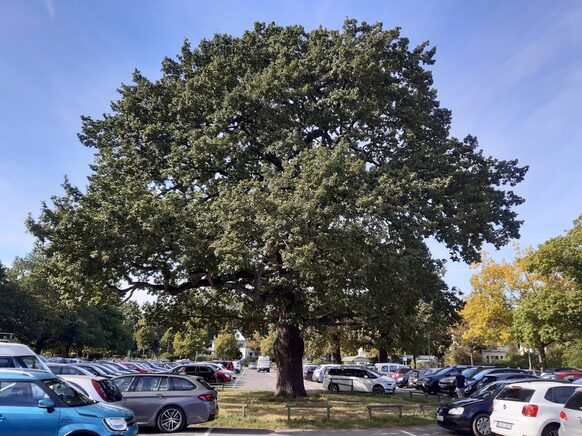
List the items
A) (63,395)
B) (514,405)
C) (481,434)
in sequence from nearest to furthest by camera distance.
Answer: (63,395) → (514,405) → (481,434)

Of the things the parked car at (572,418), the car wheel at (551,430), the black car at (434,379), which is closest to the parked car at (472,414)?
the car wheel at (551,430)

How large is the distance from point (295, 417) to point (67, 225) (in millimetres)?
10360

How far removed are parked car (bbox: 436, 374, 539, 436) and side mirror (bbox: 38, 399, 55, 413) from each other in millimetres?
10861

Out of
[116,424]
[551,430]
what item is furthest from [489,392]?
[116,424]

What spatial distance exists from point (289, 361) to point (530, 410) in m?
13.4

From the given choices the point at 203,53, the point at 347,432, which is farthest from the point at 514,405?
the point at 203,53


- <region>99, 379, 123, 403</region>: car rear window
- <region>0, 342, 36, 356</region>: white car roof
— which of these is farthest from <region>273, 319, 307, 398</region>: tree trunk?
<region>0, 342, 36, 356</region>: white car roof

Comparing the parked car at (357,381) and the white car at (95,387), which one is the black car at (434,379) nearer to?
the parked car at (357,381)

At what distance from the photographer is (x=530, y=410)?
439 inches

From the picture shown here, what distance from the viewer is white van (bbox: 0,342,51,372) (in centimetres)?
1212

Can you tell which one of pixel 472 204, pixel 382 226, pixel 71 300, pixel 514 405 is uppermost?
pixel 472 204

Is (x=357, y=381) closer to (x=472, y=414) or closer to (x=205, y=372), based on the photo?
(x=205, y=372)

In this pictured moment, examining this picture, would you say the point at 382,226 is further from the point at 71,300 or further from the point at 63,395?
the point at 71,300

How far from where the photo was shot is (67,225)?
17.0 m
